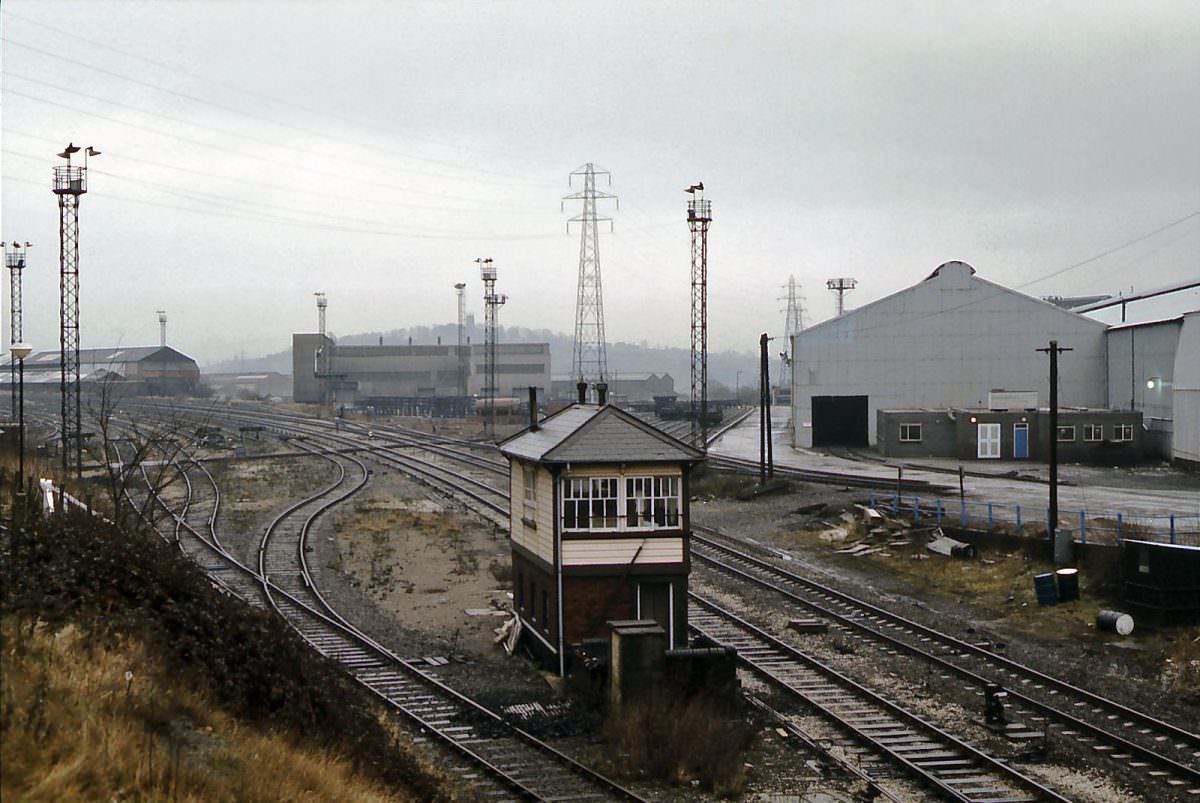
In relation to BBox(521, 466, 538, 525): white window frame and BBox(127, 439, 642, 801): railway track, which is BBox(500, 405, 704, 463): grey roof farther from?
BBox(127, 439, 642, 801): railway track

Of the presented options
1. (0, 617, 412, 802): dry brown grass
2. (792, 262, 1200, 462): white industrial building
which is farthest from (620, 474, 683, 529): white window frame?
(792, 262, 1200, 462): white industrial building

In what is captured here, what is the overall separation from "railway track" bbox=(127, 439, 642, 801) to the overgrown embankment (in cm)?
107

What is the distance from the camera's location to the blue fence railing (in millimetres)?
26723

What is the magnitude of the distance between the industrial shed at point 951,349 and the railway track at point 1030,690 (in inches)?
1187

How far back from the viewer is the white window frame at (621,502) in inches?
745

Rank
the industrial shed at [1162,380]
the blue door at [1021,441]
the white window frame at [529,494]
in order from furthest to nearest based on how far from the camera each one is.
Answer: the blue door at [1021,441], the industrial shed at [1162,380], the white window frame at [529,494]

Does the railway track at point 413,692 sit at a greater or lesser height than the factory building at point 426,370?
lesser

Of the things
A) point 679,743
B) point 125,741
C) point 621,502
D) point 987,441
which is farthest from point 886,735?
point 987,441

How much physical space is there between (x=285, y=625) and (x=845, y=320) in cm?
4535

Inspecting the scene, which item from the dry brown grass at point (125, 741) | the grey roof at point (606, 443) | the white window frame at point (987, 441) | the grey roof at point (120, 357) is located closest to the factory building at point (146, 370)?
the grey roof at point (120, 357)

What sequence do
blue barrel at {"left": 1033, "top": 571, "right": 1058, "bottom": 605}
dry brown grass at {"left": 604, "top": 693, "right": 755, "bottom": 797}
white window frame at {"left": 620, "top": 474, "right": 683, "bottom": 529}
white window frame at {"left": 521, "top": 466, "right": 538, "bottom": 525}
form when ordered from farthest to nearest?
1. blue barrel at {"left": 1033, "top": 571, "right": 1058, "bottom": 605}
2. white window frame at {"left": 521, "top": 466, "right": 538, "bottom": 525}
3. white window frame at {"left": 620, "top": 474, "right": 683, "bottom": 529}
4. dry brown grass at {"left": 604, "top": 693, "right": 755, "bottom": 797}

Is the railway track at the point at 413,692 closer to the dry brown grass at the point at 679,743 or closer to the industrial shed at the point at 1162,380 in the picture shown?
the dry brown grass at the point at 679,743

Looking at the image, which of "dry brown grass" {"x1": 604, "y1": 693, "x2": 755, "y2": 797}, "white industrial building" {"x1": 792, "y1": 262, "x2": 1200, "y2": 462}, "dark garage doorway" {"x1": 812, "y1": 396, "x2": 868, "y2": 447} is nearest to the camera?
"dry brown grass" {"x1": 604, "y1": 693, "x2": 755, "y2": 797}

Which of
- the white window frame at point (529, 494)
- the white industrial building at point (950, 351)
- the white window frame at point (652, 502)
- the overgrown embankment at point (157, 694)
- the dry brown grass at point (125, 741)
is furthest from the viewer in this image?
the white industrial building at point (950, 351)
